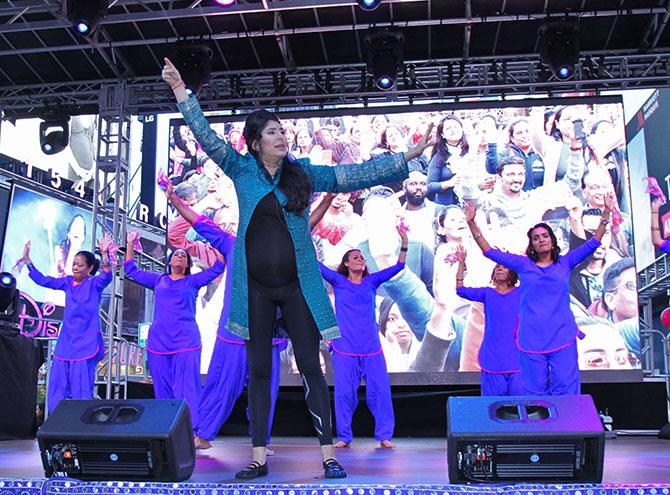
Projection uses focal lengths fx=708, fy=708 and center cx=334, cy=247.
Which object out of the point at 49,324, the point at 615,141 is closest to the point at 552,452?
the point at 615,141

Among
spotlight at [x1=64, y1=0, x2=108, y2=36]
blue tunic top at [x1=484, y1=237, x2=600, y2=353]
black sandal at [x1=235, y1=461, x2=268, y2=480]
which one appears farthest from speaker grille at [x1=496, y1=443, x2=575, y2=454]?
spotlight at [x1=64, y1=0, x2=108, y2=36]

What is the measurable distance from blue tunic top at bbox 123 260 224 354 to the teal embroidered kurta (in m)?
2.59

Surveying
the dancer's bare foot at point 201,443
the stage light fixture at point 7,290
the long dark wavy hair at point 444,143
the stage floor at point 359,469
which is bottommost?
the dancer's bare foot at point 201,443

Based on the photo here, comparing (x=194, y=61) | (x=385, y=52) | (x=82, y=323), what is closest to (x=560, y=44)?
(x=385, y=52)

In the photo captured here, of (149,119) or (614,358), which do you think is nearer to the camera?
(614,358)

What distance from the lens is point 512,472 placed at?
2334 millimetres

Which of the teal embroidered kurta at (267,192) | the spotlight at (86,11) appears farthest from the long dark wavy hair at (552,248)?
the spotlight at (86,11)

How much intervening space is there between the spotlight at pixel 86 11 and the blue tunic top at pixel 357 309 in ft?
9.93

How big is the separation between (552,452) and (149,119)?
16.3 meters

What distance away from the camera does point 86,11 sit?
20.4 feet

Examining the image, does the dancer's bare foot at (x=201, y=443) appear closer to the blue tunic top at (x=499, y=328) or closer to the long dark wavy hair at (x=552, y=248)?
the blue tunic top at (x=499, y=328)

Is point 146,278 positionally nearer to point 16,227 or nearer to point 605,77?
point 605,77

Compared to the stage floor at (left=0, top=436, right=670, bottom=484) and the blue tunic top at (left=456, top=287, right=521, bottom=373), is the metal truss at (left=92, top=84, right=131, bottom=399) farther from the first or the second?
the blue tunic top at (left=456, top=287, right=521, bottom=373)

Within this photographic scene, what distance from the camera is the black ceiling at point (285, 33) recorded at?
6.86m
